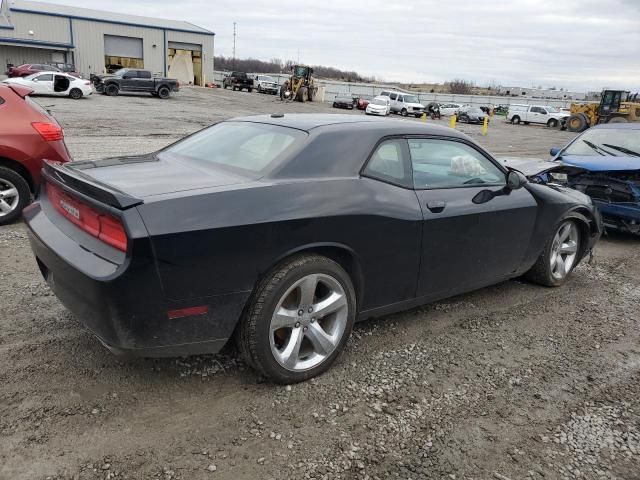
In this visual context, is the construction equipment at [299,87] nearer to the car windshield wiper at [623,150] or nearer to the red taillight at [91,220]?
the car windshield wiper at [623,150]

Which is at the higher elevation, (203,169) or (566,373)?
(203,169)

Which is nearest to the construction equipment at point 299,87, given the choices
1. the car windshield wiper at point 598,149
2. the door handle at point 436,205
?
the car windshield wiper at point 598,149

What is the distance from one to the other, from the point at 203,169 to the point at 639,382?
3173mm

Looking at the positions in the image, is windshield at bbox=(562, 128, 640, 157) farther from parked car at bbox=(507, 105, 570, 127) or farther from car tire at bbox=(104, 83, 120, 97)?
parked car at bbox=(507, 105, 570, 127)

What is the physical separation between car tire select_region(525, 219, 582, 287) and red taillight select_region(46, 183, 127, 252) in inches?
147

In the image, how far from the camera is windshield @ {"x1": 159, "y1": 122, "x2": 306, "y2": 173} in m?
3.24

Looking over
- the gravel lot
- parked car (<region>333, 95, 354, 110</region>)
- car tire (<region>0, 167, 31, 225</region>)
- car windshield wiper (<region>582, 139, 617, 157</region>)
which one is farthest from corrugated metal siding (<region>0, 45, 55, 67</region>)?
the gravel lot

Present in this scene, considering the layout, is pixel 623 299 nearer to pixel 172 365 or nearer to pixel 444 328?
pixel 444 328

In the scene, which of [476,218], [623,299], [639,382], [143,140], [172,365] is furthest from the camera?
[143,140]

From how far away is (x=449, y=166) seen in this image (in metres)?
3.88

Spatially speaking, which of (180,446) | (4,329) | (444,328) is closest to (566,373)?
(444,328)

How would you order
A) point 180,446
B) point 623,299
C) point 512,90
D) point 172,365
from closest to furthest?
point 180,446, point 172,365, point 623,299, point 512,90

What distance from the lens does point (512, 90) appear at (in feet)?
327

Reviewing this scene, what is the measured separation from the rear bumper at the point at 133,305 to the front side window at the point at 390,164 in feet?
4.06
